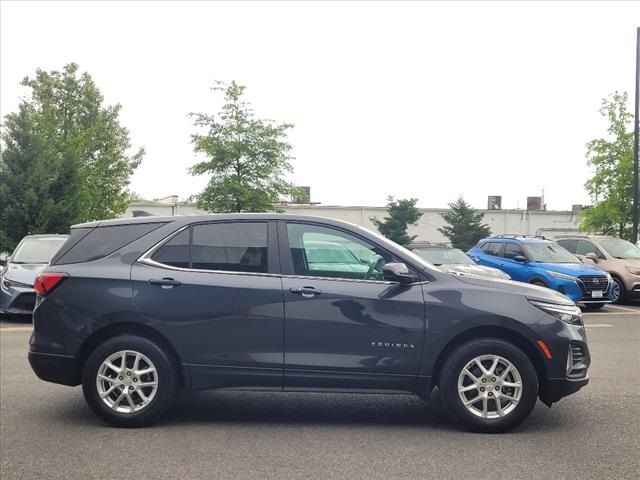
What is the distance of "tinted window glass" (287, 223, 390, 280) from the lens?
5469 millimetres

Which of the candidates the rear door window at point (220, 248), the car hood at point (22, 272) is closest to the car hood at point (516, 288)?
the rear door window at point (220, 248)

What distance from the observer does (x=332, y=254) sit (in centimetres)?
556

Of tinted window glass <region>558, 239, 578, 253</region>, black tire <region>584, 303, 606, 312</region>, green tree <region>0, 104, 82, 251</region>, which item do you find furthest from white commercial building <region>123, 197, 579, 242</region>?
black tire <region>584, 303, 606, 312</region>

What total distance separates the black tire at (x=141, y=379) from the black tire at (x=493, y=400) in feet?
7.13

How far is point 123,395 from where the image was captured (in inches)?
210

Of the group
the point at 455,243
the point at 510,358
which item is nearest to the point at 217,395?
the point at 510,358

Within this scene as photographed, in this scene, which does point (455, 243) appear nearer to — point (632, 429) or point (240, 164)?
point (240, 164)

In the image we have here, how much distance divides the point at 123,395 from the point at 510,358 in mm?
3066

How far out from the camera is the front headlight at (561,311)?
211 inches

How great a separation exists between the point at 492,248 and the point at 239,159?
680 inches

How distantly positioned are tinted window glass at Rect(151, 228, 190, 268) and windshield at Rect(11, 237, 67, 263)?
8.17 meters

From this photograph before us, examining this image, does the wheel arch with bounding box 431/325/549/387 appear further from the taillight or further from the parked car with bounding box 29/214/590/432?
the taillight

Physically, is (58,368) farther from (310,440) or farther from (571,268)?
(571,268)

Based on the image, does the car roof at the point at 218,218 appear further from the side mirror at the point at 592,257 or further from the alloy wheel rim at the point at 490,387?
the side mirror at the point at 592,257
